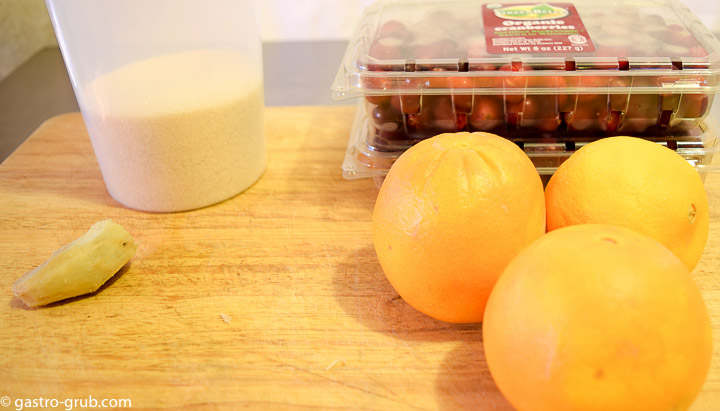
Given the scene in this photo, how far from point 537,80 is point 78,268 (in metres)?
0.57

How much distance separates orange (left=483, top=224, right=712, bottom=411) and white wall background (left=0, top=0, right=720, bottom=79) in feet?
4.31

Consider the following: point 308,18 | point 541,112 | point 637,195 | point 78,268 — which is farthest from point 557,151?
point 308,18

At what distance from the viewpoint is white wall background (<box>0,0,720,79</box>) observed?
141cm

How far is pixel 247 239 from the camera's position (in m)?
0.75

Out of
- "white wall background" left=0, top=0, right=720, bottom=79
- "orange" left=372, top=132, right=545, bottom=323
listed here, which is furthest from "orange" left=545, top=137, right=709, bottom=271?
"white wall background" left=0, top=0, right=720, bottom=79

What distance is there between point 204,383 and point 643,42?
665 mm

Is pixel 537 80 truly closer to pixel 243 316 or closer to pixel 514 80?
pixel 514 80

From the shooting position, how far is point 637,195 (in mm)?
538

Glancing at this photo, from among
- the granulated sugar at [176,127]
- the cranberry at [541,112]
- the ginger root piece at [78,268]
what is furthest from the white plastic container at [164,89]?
the cranberry at [541,112]

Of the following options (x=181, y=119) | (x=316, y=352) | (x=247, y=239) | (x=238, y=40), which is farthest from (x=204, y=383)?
(x=238, y=40)

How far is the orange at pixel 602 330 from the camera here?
1.27 feet

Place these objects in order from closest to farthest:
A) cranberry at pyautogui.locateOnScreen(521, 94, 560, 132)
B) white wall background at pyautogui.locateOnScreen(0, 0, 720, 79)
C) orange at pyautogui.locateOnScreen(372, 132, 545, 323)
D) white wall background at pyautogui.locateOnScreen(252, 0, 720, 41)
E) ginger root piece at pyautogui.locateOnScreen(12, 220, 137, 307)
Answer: orange at pyautogui.locateOnScreen(372, 132, 545, 323) → ginger root piece at pyautogui.locateOnScreen(12, 220, 137, 307) → cranberry at pyautogui.locateOnScreen(521, 94, 560, 132) → white wall background at pyautogui.locateOnScreen(0, 0, 720, 79) → white wall background at pyautogui.locateOnScreen(252, 0, 720, 41)

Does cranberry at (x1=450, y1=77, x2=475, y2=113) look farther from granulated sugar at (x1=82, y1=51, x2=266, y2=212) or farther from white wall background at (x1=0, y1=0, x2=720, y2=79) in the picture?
white wall background at (x1=0, y1=0, x2=720, y2=79)

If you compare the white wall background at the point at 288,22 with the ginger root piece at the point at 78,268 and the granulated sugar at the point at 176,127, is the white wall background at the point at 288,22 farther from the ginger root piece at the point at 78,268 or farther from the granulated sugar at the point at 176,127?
the ginger root piece at the point at 78,268
